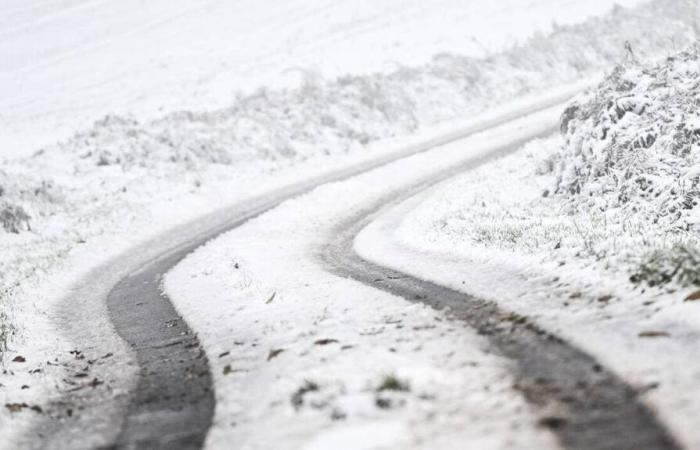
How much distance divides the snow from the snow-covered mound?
18.1 meters

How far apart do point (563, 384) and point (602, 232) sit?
492 cm

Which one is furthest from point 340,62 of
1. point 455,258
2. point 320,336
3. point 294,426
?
point 294,426

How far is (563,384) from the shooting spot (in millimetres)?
4723

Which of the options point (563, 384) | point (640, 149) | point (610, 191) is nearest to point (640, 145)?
point (640, 149)

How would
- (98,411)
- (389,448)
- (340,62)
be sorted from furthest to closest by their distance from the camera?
(340,62) < (98,411) < (389,448)

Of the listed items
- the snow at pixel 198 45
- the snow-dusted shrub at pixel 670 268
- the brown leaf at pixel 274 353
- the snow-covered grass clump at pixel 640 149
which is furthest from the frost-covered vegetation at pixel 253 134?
the snow-covered grass clump at pixel 640 149

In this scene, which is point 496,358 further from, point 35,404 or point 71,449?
point 35,404

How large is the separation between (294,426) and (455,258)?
5.37m

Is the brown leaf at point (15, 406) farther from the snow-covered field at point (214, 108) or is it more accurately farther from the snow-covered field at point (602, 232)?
the snow-covered field at point (602, 232)

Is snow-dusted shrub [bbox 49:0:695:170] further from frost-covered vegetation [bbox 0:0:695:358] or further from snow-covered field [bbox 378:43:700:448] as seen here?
snow-covered field [bbox 378:43:700:448]

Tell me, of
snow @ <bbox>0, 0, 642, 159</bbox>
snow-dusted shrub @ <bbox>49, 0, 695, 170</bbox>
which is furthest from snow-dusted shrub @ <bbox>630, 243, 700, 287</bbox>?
snow @ <bbox>0, 0, 642, 159</bbox>

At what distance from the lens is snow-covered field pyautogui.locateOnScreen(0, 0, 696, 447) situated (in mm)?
11422

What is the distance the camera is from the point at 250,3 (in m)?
56.4

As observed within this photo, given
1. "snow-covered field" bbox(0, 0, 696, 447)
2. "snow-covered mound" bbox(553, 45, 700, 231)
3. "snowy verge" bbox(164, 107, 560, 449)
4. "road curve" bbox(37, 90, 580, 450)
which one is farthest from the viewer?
"snow-covered field" bbox(0, 0, 696, 447)
